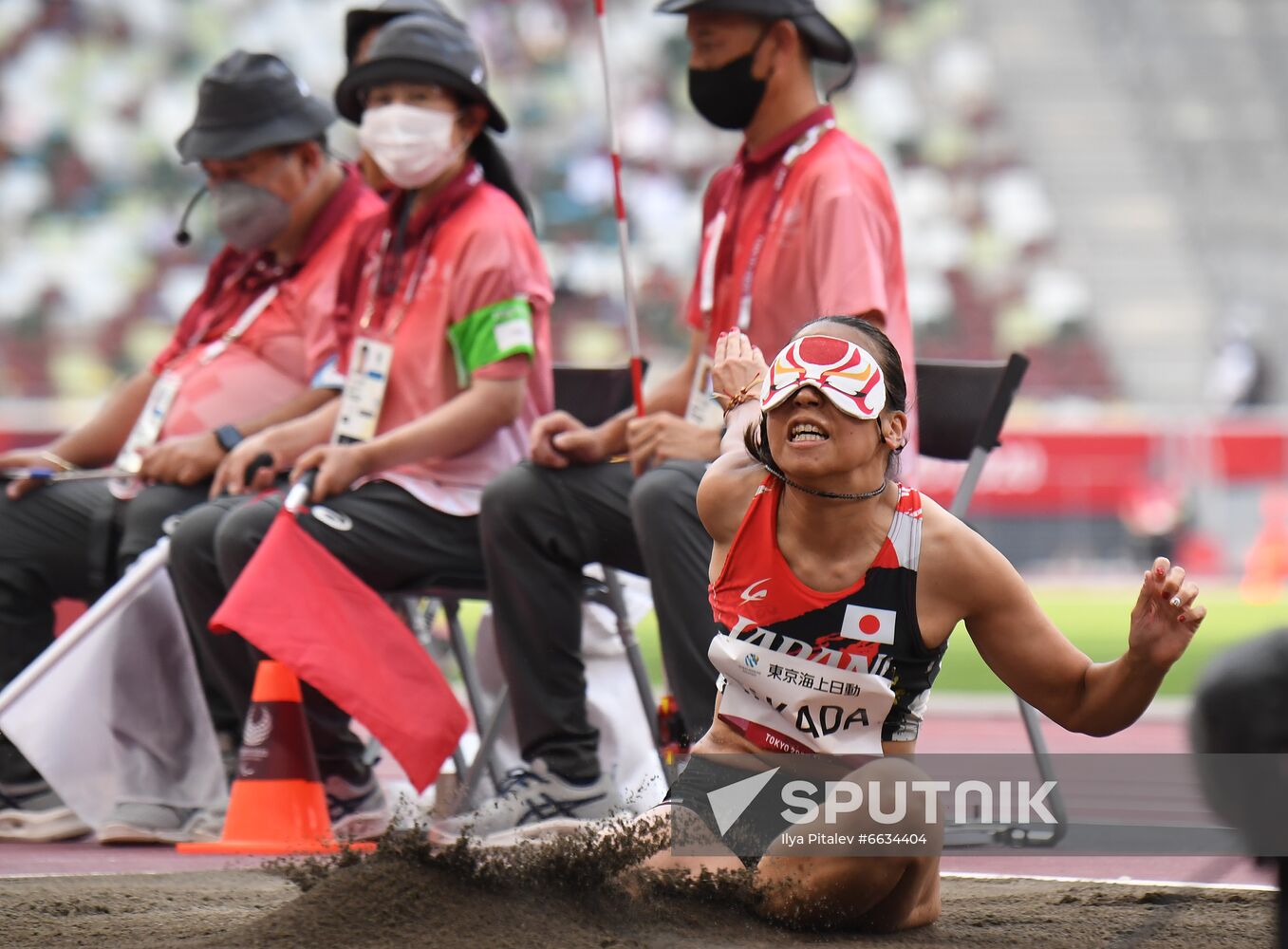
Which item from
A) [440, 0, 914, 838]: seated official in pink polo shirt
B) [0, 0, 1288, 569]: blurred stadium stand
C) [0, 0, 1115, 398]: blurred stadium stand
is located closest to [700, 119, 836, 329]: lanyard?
[440, 0, 914, 838]: seated official in pink polo shirt

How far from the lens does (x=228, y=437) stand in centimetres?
572

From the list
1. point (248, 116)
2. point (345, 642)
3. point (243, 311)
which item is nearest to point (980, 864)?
point (345, 642)

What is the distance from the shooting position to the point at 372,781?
5.41 metres

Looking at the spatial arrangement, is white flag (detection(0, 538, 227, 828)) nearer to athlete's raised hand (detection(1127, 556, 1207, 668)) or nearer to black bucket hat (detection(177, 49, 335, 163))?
black bucket hat (detection(177, 49, 335, 163))

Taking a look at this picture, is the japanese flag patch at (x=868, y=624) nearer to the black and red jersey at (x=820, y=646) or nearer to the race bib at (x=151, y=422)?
the black and red jersey at (x=820, y=646)

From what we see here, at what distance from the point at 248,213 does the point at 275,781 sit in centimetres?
195

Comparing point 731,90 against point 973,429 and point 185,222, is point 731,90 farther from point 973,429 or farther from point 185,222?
point 185,222

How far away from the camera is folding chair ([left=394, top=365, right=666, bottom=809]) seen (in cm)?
526

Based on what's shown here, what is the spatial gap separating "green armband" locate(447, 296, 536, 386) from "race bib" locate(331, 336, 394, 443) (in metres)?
0.21

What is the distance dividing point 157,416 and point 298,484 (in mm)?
1084

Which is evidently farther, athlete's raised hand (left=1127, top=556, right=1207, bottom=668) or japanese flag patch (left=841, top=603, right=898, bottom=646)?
japanese flag patch (left=841, top=603, right=898, bottom=646)

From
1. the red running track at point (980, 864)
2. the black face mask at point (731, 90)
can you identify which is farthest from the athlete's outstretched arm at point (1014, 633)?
the black face mask at point (731, 90)

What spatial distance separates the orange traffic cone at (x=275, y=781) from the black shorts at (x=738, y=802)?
66.7 inches

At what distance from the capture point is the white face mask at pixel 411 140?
5523 millimetres
